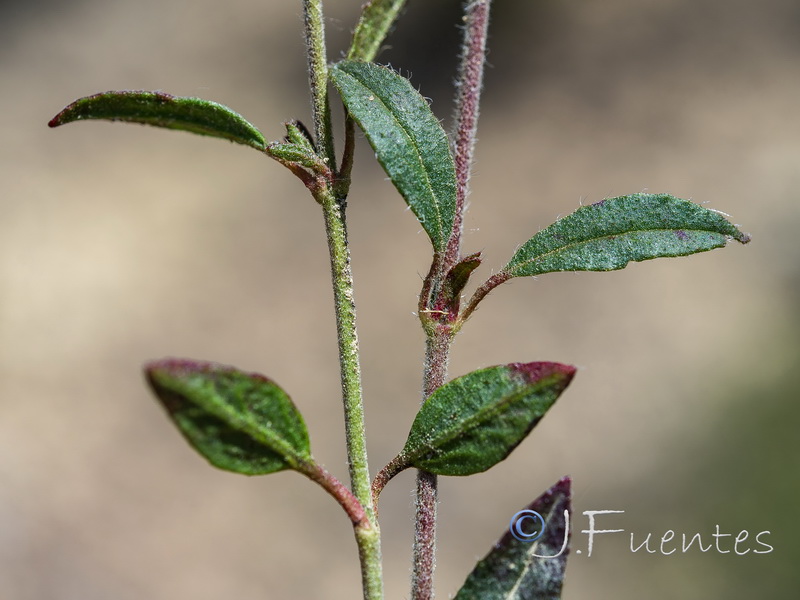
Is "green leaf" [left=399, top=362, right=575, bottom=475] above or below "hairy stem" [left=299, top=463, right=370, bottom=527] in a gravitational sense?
above

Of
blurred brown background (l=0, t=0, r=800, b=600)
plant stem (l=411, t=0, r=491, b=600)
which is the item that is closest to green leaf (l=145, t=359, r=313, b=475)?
plant stem (l=411, t=0, r=491, b=600)

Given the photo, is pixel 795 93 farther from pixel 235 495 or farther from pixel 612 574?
pixel 235 495

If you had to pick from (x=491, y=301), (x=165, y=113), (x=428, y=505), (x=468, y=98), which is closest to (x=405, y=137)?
(x=468, y=98)

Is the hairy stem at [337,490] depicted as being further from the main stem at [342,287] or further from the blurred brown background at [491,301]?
the blurred brown background at [491,301]

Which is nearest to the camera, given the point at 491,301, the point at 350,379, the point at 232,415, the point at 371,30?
the point at 232,415

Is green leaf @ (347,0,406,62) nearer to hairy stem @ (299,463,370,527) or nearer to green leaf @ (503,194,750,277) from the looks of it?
green leaf @ (503,194,750,277)

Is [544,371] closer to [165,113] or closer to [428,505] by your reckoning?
[428,505]
